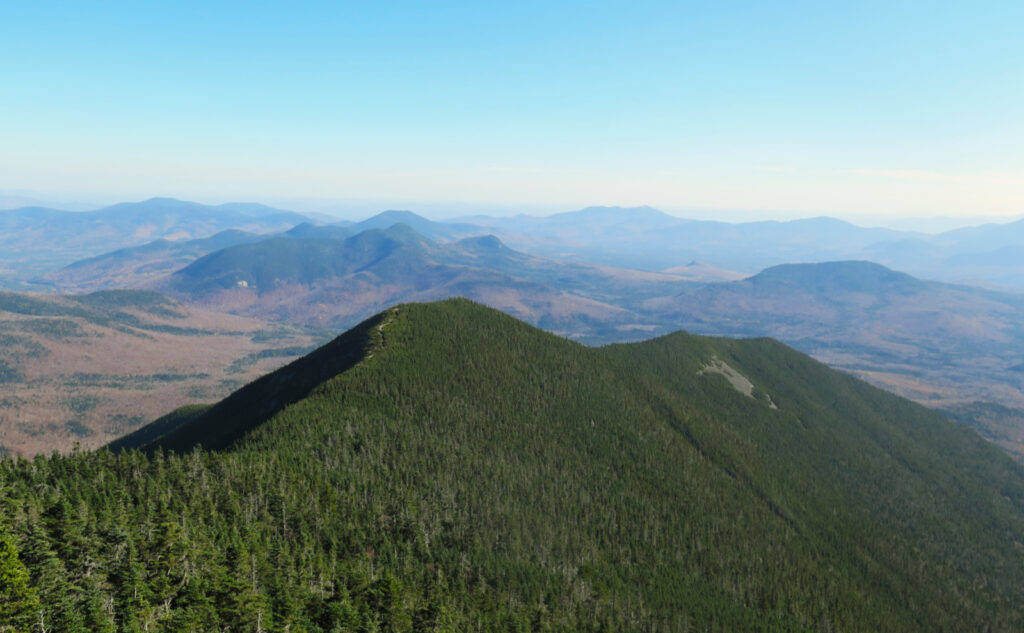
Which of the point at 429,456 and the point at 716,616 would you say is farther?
the point at 429,456

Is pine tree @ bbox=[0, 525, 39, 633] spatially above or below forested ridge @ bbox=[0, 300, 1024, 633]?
above

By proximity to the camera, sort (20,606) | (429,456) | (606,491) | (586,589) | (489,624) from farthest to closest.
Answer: (606,491) < (429,456) < (586,589) < (489,624) < (20,606)

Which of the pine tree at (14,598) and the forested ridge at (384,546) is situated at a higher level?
the pine tree at (14,598)

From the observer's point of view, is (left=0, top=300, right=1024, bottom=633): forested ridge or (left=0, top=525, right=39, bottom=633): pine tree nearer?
(left=0, top=525, right=39, bottom=633): pine tree

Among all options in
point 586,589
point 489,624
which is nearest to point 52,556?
point 489,624

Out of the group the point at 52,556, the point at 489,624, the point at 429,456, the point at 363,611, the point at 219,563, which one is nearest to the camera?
the point at 52,556

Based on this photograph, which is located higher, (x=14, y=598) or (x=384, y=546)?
(x=14, y=598)

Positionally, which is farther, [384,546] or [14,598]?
[384,546]

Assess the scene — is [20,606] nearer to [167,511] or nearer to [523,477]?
[167,511]

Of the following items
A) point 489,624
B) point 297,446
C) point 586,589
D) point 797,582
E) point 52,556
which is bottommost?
point 797,582

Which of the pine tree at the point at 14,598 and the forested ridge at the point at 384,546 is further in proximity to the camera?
the forested ridge at the point at 384,546

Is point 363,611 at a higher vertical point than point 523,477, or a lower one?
higher
